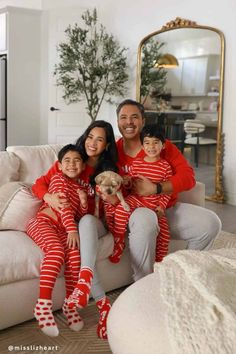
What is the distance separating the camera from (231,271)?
1.44 metres

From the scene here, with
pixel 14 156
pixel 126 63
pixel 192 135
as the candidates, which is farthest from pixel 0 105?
pixel 14 156

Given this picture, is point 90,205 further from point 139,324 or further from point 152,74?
point 152,74

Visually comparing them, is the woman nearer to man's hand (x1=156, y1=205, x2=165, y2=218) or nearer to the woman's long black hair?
the woman's long black hair

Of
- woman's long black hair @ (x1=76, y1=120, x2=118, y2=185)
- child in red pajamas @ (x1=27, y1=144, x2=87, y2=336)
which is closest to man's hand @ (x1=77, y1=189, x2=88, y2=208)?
child in red pajamas @ (x1=27, y1=144, x2=87, y2=336)

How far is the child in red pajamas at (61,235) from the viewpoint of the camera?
1.75m

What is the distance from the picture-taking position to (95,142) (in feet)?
7.12

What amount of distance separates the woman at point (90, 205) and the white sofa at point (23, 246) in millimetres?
108

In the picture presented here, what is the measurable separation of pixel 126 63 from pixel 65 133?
4.47ft

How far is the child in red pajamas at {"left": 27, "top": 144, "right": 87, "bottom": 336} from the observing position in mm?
1753

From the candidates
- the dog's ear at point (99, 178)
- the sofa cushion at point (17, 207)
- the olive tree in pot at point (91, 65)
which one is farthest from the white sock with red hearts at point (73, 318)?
the olive tree in pot at point (91, 65)

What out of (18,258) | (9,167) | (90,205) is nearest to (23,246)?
(18,258)

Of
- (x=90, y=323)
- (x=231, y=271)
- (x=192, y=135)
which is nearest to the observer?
(x=231, y=271)

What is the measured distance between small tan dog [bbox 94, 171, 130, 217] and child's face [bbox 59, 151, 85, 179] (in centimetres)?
11

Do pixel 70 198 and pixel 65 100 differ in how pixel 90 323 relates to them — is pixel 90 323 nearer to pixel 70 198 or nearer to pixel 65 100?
pixel 70 198
